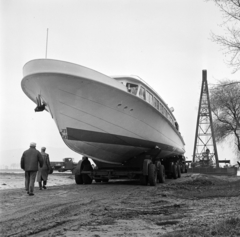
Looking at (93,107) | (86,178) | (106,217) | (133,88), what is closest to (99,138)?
(93,107)

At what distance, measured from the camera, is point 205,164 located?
3569 cm

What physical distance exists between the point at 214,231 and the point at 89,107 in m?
6.75

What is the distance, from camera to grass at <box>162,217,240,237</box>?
150 inches

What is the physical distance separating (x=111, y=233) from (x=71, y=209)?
2.07 metres

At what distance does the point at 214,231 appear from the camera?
154 inches

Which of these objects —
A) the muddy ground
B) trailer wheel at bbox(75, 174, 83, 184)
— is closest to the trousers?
the muddy ground

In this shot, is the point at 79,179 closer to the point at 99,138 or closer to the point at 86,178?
the point at 86,178

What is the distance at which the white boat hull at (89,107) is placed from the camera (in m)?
9.80

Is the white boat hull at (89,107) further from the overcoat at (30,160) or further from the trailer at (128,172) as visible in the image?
the overcoat at (30,160)

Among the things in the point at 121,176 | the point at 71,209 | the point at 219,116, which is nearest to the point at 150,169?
the point at 121,176

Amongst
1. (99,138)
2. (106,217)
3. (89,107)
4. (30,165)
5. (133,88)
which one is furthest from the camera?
(133,88)

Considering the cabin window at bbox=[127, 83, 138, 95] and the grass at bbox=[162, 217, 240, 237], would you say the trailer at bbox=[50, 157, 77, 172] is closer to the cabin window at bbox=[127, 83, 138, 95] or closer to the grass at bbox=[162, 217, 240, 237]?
the cabin window at bbox=[127, 83, 138, 95]

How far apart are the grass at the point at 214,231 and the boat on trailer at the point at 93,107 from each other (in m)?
6.47

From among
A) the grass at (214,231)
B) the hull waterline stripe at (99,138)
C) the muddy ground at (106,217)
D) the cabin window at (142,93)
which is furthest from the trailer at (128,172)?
the grass at (214,231)
